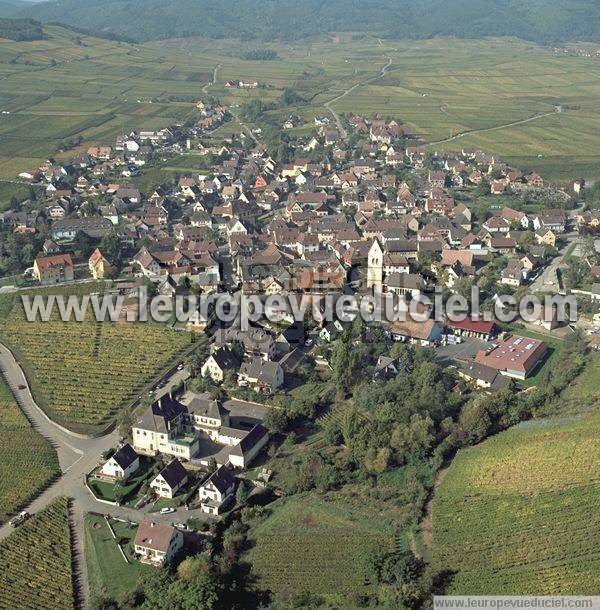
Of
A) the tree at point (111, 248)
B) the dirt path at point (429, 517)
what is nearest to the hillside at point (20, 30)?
the tree at point (111, 248)

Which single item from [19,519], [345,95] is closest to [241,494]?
[19,519]

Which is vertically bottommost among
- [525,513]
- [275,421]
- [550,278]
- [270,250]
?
[525,513]

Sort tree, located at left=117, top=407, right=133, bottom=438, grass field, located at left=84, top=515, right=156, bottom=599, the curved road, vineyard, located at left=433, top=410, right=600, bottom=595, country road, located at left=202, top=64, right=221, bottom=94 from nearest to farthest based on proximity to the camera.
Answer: vineyard, located at left=433, top=410, right=600, bottom=595 < grass field, located at left=84, top=515, right=156, bottom=599 < the curved road < tree, located at left=117, top=407, right=133, bottom=438 < country road, located at left=202, top=64, right=221, bottom=94

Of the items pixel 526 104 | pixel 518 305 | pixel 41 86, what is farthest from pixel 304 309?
pixel 41 86

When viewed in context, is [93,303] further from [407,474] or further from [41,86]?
[41,86]

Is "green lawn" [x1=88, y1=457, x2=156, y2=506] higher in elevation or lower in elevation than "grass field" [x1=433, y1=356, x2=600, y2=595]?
lower

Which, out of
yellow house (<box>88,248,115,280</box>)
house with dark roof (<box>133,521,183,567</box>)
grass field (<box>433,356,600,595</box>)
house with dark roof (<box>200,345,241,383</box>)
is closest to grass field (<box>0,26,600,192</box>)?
yellow house (<box>88,248,115,280</box>)

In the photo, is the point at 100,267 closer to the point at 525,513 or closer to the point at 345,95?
the point at 525,513

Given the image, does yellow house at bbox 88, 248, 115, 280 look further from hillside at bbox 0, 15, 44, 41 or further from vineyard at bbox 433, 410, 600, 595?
hillside at bbox 0, 15, 44, 41
